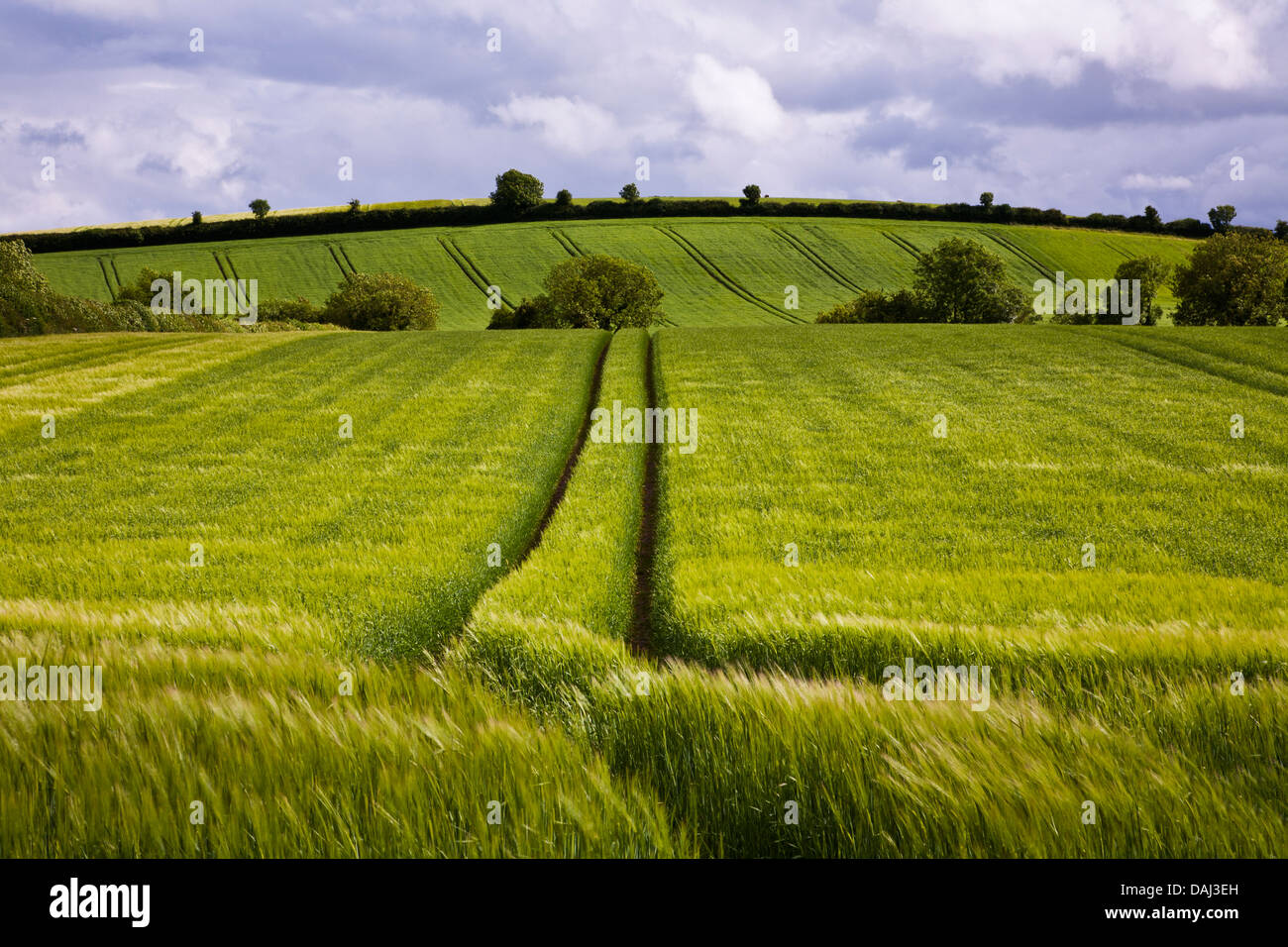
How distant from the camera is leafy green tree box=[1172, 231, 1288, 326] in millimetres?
66750

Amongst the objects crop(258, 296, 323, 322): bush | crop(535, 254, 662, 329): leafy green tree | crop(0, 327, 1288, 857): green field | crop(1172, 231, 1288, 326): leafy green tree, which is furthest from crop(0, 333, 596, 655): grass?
crop(1172, 231, 1288, 326): leafy green tree

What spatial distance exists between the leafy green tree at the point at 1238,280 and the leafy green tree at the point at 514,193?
109m

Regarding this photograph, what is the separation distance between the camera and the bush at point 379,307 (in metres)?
78.2

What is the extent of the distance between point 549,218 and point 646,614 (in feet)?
455

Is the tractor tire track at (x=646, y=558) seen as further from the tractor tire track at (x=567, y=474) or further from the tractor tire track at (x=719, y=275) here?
the tractor tire track at (x=719, y=275)

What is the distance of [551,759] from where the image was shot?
10.1ft

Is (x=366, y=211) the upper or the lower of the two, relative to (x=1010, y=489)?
upper

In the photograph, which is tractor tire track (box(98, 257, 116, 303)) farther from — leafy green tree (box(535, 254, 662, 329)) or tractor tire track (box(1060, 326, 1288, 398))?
tractor tire track (box(1060, 326, 1288, 398))

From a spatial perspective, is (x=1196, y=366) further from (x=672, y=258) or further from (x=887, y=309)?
(x=672, y=258)

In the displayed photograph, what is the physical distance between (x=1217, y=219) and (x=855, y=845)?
18013 cm

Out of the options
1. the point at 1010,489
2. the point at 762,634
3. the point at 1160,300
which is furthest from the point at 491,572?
the point at 1160,300

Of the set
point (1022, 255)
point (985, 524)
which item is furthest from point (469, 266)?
point (985, 524)

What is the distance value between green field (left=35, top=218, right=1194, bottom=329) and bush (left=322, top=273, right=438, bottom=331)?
407 inches
